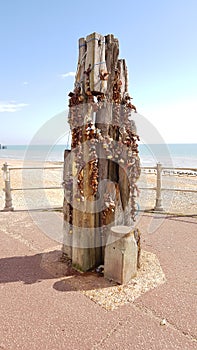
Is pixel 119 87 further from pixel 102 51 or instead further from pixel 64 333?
pixel 64 333

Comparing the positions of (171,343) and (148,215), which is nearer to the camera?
(171,343)

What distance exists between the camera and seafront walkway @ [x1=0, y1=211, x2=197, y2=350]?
1.77 meters

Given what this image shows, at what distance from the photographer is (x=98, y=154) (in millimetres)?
2787

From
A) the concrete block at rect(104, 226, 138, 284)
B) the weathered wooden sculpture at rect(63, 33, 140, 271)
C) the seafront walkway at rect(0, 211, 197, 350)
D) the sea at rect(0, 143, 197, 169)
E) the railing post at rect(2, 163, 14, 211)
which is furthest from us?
the sea at rect(0, 143, 197, 169)

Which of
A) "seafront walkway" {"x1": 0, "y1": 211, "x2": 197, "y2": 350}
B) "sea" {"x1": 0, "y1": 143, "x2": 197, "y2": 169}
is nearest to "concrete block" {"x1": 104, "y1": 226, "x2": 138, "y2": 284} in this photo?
"seafront walkway" {"x1": 0, "y1": 211, "x2": 197, "y2": 350}

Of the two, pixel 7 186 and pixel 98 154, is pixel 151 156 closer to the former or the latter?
pixel 7 186

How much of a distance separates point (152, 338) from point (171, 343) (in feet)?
0.45

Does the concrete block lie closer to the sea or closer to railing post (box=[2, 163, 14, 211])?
the sea

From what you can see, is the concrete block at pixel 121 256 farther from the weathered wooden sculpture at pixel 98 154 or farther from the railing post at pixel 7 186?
the railing post at pixel 7 186

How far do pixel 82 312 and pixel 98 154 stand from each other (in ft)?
5.28

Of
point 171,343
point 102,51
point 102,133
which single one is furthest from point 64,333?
point 102,51

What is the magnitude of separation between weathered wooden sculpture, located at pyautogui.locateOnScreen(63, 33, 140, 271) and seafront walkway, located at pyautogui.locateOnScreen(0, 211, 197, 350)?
0.58m

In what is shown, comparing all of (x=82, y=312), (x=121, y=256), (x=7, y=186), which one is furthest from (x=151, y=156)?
(x=82, y=312)

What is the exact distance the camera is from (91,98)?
2.67 metres
